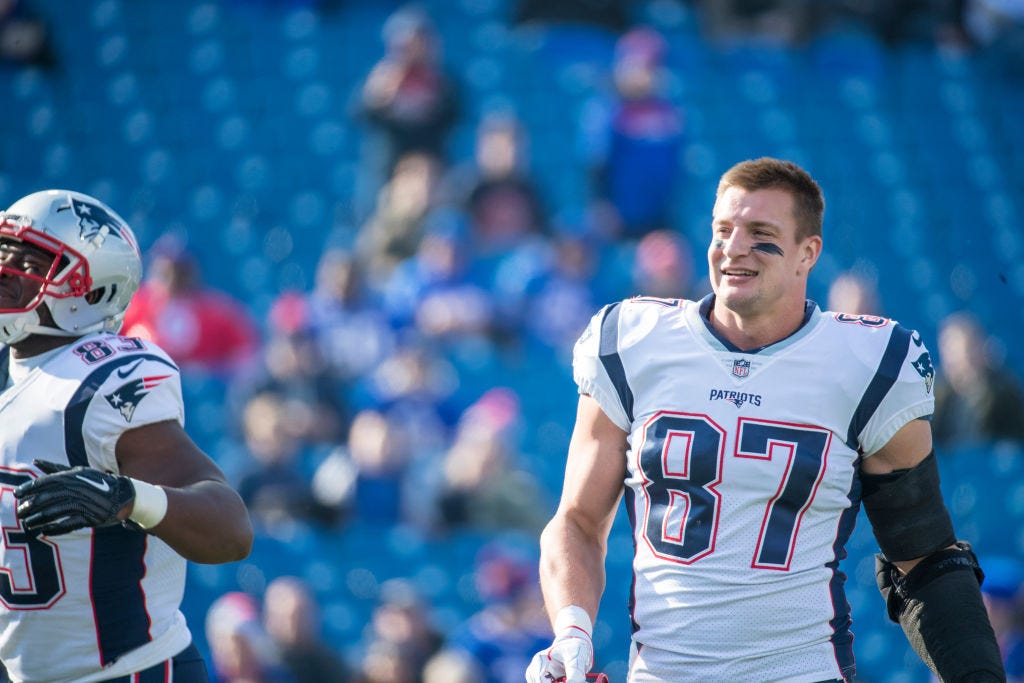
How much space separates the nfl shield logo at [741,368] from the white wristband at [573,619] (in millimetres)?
633

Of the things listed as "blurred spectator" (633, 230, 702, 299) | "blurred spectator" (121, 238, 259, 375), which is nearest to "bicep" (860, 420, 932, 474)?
"blurred spectator" (633, 230, 702, 299)

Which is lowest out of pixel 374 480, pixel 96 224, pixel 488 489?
pixel 488 489

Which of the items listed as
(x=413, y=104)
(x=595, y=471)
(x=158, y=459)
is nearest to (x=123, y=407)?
(x=158, y=459)

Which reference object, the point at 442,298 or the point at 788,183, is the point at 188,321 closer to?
the point at 442,298

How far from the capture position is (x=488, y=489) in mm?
7512

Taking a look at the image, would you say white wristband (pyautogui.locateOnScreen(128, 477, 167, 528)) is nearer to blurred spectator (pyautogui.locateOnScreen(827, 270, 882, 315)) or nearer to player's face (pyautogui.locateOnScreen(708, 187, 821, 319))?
player's face (pyautogui.locateOnScreen(708, 187, 821, 319))

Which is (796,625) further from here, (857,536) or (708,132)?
(708,132)

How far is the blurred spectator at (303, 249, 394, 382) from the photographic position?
8.49 metres

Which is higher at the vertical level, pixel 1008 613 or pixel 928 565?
pixel 928 565

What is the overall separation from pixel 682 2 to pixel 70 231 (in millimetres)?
8639

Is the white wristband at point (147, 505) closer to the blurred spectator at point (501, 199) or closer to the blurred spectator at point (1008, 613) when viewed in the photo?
the blurred spectator at point (1008, 613)

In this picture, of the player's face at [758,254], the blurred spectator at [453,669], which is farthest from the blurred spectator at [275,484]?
the player's face at [758,254]

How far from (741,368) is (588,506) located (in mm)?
482

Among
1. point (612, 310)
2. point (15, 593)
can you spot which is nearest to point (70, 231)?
point (15, 593)
